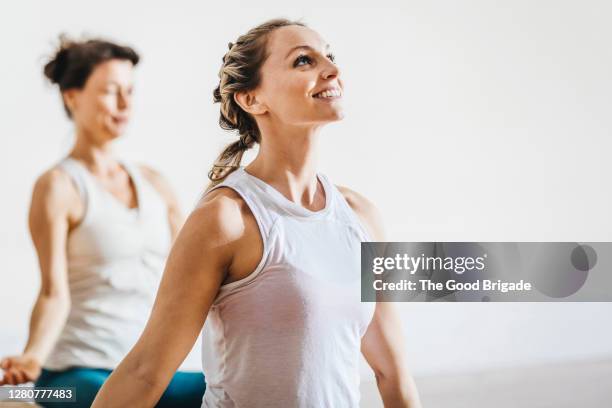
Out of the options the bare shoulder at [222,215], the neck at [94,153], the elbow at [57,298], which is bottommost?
the bare shoulder at [222,215]

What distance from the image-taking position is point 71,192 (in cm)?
206

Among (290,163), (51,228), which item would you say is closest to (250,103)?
(290,163)

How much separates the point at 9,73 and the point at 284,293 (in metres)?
1.22

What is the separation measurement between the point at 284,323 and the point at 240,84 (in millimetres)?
436

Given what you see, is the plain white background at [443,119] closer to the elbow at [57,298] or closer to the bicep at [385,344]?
the elbow at [57,298]

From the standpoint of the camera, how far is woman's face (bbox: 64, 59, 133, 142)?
2.14m

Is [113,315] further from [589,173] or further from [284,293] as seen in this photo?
[589,173]

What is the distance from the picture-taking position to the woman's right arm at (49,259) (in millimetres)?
1998

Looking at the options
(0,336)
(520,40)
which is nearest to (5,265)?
(0,336)

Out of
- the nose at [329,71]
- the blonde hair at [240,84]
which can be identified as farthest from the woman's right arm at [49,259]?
the nose at [329,71]

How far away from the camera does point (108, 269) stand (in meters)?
2.05

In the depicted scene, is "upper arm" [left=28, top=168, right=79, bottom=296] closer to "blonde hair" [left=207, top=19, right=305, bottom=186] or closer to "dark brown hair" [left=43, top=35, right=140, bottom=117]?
"dark brown hair" [left=43, top=35, right=140, bottom=117]

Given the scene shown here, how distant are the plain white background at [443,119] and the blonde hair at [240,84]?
0.61 meters

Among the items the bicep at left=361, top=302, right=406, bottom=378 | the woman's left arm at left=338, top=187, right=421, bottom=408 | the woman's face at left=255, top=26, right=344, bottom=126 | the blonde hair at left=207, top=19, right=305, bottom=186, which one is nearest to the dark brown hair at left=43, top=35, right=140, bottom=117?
the blonde hair at left=207, top=19, right=305, bottom=186
